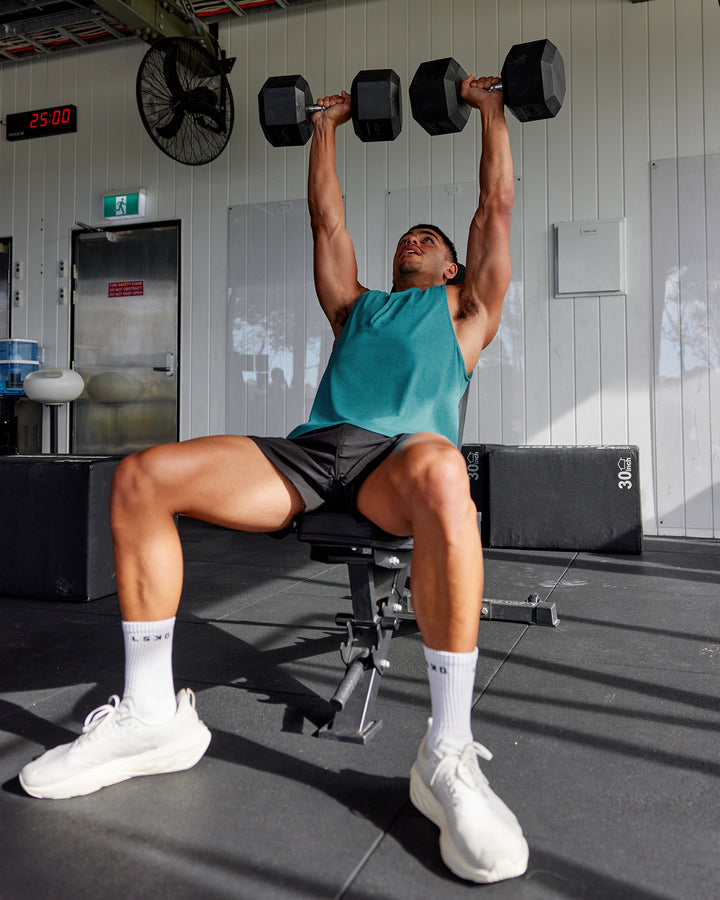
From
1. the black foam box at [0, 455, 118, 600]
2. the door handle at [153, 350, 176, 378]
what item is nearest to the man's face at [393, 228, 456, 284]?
the black foam box at [0, 455, 118, 600]

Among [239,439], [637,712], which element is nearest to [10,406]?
[239,439]

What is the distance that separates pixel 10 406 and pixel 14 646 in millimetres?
3444

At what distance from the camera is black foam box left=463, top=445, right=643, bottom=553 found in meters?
3.53

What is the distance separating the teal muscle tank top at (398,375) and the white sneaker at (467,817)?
1.88ft

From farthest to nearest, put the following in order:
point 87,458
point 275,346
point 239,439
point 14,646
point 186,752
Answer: point 275,346
point 87,458
point 14,646
point 239,439
point 186,752

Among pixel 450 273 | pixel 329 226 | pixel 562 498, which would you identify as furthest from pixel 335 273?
pixel 562 498

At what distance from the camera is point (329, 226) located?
5.92 feet

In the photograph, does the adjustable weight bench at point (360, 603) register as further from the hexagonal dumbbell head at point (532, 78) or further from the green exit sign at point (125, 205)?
the green exit sign at point (125, 205)

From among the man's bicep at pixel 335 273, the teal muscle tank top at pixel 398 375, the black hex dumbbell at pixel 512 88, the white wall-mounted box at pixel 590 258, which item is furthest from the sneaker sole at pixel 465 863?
the white wall-mounted box at pixel 590 258

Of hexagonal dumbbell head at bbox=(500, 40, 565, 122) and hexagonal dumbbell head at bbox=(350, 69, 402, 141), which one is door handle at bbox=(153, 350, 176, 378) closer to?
hexagonal dumbbell head at bbox=(350, 69, 402, 141)

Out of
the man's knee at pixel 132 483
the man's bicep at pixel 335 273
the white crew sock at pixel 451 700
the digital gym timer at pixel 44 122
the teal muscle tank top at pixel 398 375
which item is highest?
the digital gym timer at pixel 44 122

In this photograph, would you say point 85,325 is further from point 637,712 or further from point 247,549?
point 637,712

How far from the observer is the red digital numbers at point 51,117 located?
519 cm

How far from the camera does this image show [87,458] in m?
2.60
